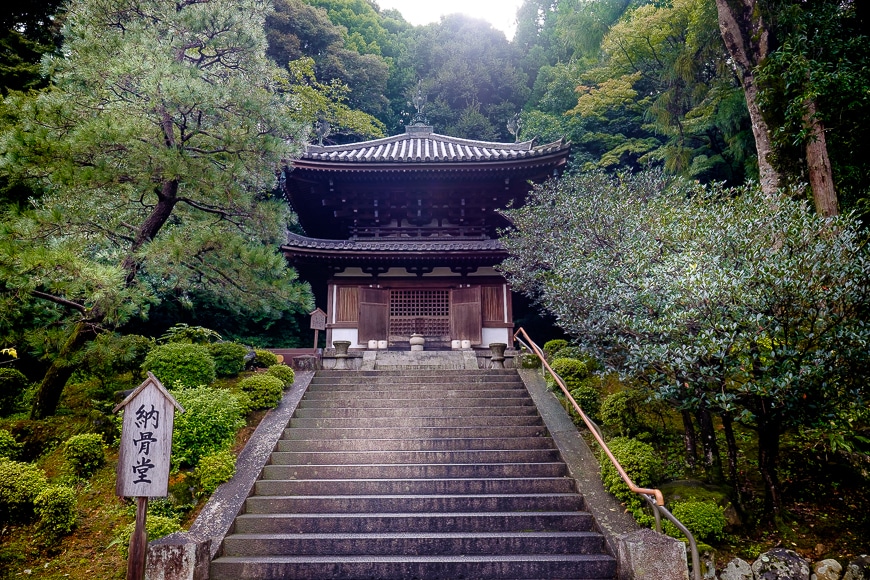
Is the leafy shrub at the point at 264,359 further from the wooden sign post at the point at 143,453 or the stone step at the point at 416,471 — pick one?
the wooden sign post at the point at 143,453

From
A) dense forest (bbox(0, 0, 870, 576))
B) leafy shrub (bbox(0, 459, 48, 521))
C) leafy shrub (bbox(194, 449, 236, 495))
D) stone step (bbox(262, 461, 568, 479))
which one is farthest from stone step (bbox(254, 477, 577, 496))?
leafy shrub (bbox(0, 459, 48, 521))

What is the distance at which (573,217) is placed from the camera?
8.82 m

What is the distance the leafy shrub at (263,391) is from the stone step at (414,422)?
21.8 inches

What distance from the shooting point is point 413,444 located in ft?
23.7

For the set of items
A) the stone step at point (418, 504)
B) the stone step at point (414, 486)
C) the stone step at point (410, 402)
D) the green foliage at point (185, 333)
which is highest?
the green foliage at point (185, 333)

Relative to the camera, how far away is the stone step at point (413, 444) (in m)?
7.18

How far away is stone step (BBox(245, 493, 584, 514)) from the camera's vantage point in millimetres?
5938

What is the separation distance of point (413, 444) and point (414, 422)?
2.02 feet

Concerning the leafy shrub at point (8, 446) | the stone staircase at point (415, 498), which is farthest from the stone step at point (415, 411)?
the leafy shrub at point (8, 446)

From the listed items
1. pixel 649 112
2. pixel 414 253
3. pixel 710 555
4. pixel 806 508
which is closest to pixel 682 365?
pixel 710 555

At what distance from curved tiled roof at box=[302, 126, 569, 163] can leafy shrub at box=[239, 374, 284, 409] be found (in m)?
6.94

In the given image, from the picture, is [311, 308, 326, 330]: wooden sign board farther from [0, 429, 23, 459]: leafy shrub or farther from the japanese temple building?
[0, 429, 23, 459]: leafy shrub

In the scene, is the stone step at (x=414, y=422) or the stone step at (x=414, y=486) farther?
the stone step at (x=414, y=422)

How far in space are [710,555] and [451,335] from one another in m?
8.87
